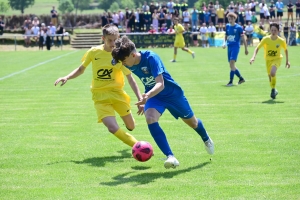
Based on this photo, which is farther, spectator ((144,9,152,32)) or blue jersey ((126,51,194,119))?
spectator ((144,9,152,32))

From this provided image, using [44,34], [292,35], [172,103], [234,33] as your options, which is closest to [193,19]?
[292,35]

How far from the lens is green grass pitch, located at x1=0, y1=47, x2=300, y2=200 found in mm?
6668

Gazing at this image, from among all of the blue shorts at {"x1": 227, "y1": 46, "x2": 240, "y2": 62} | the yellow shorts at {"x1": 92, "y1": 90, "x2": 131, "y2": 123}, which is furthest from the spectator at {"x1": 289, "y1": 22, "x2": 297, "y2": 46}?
the yellow shorts at {"x1": 92, "y1": 90, "x2": 131, "y2": 123}

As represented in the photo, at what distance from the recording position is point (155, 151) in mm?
8969

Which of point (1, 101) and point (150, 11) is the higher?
point (150, 11)

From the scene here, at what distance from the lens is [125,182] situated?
704cm

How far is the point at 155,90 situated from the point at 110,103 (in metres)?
1.52

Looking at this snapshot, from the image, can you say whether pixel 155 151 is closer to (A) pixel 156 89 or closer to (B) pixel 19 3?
(A) pixel 156 89

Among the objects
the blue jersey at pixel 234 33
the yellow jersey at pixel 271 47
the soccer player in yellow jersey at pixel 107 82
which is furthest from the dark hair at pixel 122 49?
the blue jersey at pixel 234 33

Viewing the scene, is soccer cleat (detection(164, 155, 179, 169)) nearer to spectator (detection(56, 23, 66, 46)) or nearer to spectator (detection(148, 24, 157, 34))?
spectator (detection(148, 24, 157, 34))

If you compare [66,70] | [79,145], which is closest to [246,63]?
[66,70]

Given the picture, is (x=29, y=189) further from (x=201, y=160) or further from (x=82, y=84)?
(x=82, y=84)

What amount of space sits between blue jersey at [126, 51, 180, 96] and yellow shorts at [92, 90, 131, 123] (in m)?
0.93

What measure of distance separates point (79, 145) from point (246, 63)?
61.0ft
